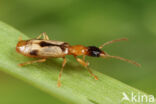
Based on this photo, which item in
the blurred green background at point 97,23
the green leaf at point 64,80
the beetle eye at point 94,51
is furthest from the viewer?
the blurred green background at point 97,23

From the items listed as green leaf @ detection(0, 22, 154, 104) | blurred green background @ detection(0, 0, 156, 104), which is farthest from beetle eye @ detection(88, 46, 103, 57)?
blurred green background @ detection(0, 0, 156, 104)

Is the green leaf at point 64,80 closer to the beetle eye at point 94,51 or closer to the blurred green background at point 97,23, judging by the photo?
the beetle eye at point 94,51

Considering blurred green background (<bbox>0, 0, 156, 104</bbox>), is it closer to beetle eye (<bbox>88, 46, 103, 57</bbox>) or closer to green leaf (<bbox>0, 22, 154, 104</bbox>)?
beetle eye (<bbox>88, 46, 103, 57</bbox>)

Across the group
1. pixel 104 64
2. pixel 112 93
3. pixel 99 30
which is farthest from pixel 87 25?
pixel 112 93

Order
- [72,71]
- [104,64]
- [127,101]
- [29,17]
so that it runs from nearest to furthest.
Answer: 1. [127,101]
2. [72,71]
3. [104,64]
4. [29,17]

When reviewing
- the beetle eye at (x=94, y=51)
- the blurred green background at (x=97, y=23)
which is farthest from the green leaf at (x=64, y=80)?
the blurred green background at (x=97, y=23)

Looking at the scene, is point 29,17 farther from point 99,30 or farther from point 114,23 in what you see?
point 114,23

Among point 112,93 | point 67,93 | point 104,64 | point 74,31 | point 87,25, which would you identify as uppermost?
point 87,25
